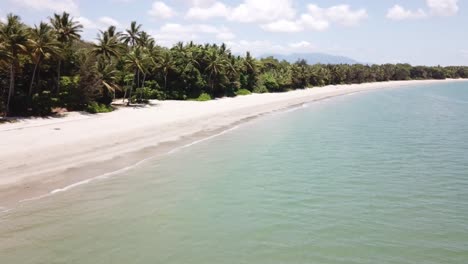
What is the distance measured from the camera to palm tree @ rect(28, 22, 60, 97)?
39000mm

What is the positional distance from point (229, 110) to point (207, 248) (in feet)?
148

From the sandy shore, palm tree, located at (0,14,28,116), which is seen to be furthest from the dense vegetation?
the sandy shore

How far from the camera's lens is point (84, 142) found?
96.5 feet

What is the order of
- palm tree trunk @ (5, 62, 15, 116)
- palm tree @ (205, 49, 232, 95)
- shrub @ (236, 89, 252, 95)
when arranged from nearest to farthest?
palm tree trunk @ (5, 62, 15, 116), palm tree @ (205, 49, 232, 95), shrub @ (236, 89, 252, 95)

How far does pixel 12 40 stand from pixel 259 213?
29968mm

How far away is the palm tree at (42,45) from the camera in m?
39.0

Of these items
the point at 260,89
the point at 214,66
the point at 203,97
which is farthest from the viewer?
the point at 260,89

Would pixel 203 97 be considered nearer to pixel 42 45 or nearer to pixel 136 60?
pixel 136 60

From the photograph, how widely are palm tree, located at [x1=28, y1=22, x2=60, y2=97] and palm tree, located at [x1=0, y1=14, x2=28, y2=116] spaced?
1.46 metres

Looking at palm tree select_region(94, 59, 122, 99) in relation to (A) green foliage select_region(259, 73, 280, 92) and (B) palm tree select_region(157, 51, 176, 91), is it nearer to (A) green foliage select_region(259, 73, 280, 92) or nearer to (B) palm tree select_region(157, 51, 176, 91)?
(B) palm tree select_region(157, 51, 176, 91)

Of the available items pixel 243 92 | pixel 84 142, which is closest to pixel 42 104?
pixel 84 142

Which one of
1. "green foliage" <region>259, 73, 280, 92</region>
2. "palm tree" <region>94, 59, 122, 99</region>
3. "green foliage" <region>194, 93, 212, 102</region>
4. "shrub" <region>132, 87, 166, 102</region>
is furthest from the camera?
"green foliage" <region>259, 73, 280, 92</region>

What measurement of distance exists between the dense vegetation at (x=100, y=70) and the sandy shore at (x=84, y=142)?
3053mm

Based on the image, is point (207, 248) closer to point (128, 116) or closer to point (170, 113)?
point (128, 116)
